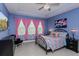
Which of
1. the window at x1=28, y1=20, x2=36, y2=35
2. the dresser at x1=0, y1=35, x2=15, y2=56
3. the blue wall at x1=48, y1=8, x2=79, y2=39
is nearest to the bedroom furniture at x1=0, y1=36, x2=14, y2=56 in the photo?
the dresser at x1=0, y1=35, x2=15, y2=56

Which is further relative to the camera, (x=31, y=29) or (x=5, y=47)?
(x=31, y=29)

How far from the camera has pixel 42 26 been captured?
6.42 metres

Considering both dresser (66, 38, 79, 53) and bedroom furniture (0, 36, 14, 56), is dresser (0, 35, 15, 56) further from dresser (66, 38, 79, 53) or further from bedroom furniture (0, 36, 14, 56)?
dresser (66, 38, 79, 53)

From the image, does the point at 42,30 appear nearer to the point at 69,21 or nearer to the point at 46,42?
the point at 69,21

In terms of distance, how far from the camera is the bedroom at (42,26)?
3.27 meters

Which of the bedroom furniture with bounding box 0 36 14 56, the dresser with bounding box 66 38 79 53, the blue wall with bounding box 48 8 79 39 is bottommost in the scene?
the dresser with bounding box 66 38 79 53

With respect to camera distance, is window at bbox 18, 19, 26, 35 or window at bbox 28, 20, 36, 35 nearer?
window at bbox 18, 19, 26, 35

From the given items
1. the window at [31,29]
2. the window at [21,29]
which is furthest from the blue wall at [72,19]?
the window at [21,29]

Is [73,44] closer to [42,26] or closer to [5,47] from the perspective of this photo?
[5,47]

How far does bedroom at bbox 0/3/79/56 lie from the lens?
3270 millimetres

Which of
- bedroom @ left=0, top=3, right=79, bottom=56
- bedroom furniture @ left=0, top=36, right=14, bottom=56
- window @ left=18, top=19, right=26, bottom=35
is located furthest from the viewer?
window @ left=18, top=19, right=26, bottom=35

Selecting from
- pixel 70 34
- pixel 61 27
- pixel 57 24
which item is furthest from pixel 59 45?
pixel 57 24

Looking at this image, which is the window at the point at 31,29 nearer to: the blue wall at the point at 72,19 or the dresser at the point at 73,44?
the blue wall at the point at 72,19

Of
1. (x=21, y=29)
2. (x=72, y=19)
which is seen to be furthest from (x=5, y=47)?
(x=72, y=19)
